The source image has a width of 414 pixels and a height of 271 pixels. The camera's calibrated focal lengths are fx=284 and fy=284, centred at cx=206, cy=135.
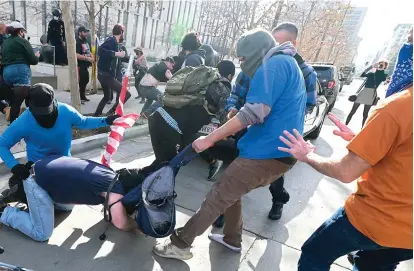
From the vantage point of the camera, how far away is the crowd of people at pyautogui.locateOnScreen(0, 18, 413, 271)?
1314 mm

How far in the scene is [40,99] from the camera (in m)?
2.23

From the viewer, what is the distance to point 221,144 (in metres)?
3.90

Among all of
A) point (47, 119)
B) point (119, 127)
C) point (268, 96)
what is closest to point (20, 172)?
point (47, 119)

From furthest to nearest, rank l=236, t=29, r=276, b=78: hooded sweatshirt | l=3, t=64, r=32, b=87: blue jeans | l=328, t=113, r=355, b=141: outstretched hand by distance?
l=3, t=64, r=32, b=87: blue jeans → l=236, t=29, r=276, b=78: hooded sweatshirt → l=328, t=113, r=355, b=141: outstretched hand

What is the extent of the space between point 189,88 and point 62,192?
1.46m

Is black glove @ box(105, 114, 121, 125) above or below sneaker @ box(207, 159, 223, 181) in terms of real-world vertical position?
above

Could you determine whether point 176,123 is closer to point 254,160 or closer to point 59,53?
point 254,160

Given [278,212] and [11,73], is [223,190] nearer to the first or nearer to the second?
[278,212]

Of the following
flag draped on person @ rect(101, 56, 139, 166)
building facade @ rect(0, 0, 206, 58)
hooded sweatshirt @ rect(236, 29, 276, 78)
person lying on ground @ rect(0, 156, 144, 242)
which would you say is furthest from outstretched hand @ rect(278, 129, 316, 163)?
building facade @ rect(0, 0, 206, 58)

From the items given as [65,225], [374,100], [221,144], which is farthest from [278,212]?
[374,100]

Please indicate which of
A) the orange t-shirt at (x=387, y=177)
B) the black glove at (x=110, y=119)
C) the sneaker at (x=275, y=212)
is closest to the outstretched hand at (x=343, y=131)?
the orange t-shirt at (x=387, y=177)

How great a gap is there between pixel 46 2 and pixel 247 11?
1152 centimetres

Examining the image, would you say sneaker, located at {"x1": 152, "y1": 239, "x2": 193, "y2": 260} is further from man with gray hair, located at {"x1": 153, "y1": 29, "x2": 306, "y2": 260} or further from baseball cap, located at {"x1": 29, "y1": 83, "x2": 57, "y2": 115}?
baseball cap, located at {"x1": 29, "y1": 83, "x2": 57, "y2": 115}

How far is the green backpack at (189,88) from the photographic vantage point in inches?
112
